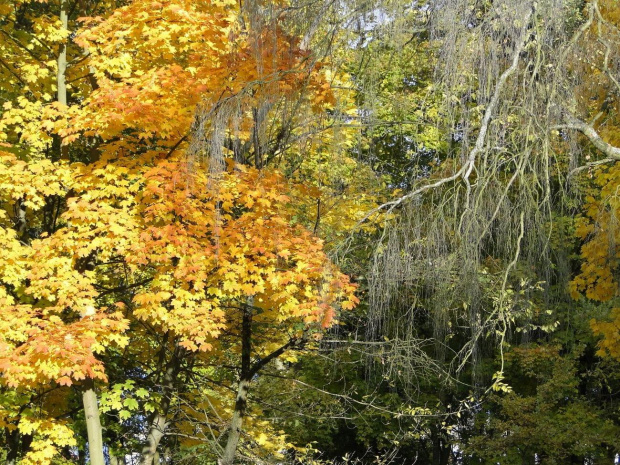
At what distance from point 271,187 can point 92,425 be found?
3.20 m

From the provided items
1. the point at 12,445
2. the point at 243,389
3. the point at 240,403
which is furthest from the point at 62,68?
the point at 12,445

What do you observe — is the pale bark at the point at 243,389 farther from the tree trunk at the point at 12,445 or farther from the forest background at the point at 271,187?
the tree trunk at the point at 12,445

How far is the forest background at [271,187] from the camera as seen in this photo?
165 inches

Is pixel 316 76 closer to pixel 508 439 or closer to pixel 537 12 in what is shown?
pixel 537 12

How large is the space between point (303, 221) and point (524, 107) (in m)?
4.95

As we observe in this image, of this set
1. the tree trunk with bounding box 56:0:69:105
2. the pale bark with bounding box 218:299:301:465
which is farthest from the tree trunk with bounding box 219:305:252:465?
the tree trunk with bounding box 56:0:69:105

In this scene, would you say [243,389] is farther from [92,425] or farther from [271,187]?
[271,187]

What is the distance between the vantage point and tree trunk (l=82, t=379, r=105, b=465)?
745cm

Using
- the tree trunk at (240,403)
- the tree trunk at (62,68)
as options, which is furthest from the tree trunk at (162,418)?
the tree trunk at (62,68)

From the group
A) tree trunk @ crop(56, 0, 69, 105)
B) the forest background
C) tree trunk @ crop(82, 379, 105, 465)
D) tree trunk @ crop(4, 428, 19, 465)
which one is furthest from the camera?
tree trunk @ crop(4, 428, 19, 465)

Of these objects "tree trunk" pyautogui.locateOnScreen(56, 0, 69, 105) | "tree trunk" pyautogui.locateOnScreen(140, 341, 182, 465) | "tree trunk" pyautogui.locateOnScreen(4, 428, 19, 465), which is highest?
"tree trunk" pyautogui.locateOnScreen(56, 0, 69, 105)

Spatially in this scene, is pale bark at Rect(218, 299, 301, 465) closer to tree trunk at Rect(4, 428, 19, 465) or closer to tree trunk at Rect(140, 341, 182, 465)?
tree trunk at Rect(140, 341, 182, 465)

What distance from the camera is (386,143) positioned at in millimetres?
14602

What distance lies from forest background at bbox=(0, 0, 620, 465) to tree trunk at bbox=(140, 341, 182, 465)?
0.03 metres
